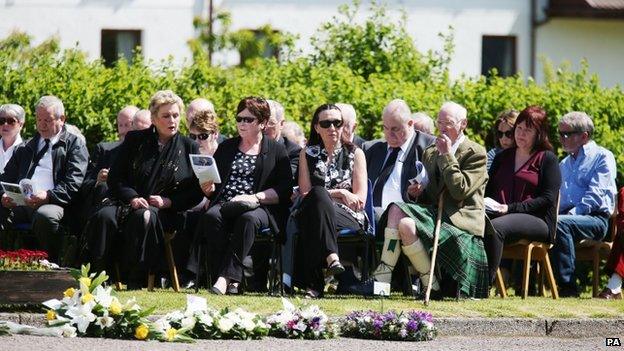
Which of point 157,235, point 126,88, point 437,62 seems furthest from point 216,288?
point 437,62

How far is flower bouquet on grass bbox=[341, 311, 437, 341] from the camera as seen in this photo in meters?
12.2

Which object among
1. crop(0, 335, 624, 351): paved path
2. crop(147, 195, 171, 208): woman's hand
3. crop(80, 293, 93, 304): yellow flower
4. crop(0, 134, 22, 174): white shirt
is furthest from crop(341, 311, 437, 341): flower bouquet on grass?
crop(0, 134, 22, 174): white shirt

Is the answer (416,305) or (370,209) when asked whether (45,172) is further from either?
(416,305)

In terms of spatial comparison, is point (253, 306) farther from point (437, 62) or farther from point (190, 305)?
point (437, 62)

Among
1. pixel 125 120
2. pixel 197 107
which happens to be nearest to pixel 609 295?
pixel 197 107

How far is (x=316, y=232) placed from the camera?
557 inches

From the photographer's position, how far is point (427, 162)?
14.5m

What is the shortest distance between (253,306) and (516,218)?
11.2ft

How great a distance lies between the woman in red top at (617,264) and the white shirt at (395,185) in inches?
91.0

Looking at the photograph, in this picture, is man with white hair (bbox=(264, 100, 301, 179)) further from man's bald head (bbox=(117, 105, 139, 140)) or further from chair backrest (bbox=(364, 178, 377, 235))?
man's bald head (bbox=(117, 105, 139, 140))

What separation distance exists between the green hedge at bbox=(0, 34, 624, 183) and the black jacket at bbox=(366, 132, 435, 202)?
296 centimetres

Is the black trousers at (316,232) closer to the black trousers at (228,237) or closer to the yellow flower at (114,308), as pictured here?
the black trousers at (228,237)

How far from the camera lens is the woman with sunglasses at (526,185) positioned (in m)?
15.1

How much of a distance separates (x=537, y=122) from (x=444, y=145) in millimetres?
1561
